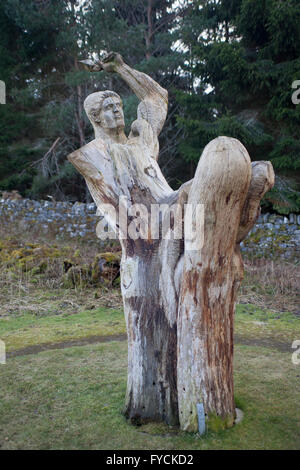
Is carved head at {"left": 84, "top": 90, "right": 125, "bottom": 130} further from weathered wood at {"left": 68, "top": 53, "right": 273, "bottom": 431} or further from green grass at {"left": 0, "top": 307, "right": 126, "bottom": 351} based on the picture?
green grass at {"left": 0, "top": 307, "right": 126, "bottom": 351}

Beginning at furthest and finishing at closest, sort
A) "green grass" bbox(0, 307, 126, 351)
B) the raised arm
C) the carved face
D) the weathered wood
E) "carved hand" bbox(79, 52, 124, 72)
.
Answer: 1. "green grass" bbox(0, 307, 126, 351)
2. the raised arm
3. "carved hand" bbox(79, 52, 124, 72)
4. the carved face
5. the weathered wood

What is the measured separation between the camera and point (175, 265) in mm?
2615

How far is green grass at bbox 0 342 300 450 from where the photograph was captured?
2346 millimetres

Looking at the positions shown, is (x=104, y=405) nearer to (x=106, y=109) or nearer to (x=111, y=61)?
(x=106, y=109)

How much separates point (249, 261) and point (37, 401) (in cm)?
502

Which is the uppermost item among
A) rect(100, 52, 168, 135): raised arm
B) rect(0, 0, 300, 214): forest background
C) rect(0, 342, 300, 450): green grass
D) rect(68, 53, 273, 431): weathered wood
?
rect(0, 0, 300, 214): forest background

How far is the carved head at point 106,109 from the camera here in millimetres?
3043

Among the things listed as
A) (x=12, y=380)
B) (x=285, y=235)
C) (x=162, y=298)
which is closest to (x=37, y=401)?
(x=12, y=380)

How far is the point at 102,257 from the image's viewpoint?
6.54 meters

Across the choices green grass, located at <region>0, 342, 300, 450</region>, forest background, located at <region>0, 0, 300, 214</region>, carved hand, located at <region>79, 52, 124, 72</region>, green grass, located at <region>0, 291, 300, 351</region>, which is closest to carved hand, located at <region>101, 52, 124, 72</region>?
carved hand, located at <region>79, 52, 124, 72</region>

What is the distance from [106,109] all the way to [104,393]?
7.15ft

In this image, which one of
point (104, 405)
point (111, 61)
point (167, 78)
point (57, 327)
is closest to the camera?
point (104, 405)

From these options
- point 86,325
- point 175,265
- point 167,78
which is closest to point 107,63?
point 175,265

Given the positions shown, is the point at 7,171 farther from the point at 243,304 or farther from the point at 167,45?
the point at 243,304
